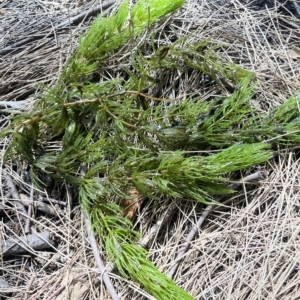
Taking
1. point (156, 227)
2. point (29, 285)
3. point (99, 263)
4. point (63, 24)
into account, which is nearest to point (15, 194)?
point (29, 285)

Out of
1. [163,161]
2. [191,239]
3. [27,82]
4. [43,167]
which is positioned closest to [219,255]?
[191,239]

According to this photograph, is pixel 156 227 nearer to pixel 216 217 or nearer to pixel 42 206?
pixel 216 217

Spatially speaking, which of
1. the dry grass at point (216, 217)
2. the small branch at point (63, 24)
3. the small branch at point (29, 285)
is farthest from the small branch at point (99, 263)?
the small branch at point (63, 24)

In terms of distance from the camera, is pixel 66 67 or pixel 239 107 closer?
pixel 239 107

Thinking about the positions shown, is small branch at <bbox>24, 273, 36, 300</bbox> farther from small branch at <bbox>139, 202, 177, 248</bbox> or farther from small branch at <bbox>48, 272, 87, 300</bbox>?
small branch at <bbox>139, 202, 177, 248</bbox>

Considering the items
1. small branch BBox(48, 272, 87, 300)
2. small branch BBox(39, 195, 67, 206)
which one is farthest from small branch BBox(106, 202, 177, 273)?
small branch BBox(39, 195, 67, 206)

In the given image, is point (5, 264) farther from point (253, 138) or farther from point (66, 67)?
point (253, 138)
